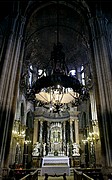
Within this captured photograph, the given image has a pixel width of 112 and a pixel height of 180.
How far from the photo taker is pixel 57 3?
15.2 meters

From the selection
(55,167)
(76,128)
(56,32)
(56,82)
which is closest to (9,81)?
(56,82)

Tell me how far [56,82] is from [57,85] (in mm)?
383

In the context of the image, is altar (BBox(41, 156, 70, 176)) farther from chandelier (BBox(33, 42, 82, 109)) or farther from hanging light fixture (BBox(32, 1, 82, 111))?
chandelier (BBox(33, 42, 82, 109))

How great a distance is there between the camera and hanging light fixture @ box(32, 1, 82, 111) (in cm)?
849

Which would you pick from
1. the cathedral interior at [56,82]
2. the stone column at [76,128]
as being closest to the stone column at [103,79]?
the cathedral interior at [56,82]

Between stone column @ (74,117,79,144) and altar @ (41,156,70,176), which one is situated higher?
stone column @ (74,117,79,144)

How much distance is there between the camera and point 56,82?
329 inches

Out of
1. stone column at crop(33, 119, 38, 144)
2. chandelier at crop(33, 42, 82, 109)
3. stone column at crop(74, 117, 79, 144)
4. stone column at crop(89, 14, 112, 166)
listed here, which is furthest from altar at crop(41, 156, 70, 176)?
stone column at crop(33, 119, 38, 144)

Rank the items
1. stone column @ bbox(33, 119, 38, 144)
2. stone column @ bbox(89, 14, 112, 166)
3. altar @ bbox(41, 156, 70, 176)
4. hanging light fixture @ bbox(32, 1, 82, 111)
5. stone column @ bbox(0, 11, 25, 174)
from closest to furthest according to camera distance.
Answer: stone column @ bbox(0, 11, 25, 174)
stone column @ bbox(89, 14, 112, 166)
hanging light fixture @ bbox(32, 1, 82, 111)
altar @ bbox(41, 156, 70, 176)
stone column @ bbox(33, 119, 38, 144)

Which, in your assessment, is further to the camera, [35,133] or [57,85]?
[35,133]

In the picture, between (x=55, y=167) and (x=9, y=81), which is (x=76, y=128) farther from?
(x=9, y=81)

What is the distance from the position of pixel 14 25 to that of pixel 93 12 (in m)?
5.95

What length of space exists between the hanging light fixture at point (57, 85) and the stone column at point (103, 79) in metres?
1.43

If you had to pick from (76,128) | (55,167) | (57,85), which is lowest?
(55,167)
